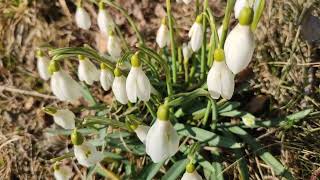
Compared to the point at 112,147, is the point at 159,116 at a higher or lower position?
higher

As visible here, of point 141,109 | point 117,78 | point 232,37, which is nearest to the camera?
point 232,37

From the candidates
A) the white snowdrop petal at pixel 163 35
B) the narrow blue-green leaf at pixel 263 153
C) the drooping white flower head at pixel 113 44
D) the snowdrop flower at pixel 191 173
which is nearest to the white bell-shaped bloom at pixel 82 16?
the drooping white flower head at pixel 113 44

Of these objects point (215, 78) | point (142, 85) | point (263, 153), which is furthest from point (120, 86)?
point (263, 153)

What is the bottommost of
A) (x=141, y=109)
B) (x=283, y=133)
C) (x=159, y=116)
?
(x=283, y=133)

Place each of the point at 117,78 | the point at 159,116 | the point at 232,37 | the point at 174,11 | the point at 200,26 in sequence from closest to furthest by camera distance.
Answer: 1. the point at 232,37
2. the point at 159,116
3. the point at 117,78
4. the point at 200,26
5. the point at 174,11

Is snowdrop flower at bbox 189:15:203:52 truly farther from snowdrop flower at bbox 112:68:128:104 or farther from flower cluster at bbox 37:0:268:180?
snowdrop flower at bbox 112:68:128:104

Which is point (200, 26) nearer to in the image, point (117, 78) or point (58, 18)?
point (117, 78)

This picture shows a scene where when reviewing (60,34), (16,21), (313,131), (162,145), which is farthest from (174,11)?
(162,145)
